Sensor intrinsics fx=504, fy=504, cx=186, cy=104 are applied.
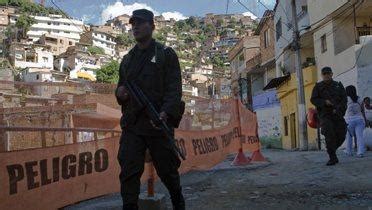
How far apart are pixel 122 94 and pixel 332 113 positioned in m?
5.28

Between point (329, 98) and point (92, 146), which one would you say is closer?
point (92, 146)

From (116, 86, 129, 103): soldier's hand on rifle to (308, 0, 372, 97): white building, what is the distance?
51.4 feet

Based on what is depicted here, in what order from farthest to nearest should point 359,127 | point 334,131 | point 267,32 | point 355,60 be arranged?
point 267,32, point 355,60, point 359,127, point 334,131

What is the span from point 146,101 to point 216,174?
4.79m

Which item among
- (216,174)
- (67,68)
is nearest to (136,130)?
(216,174)

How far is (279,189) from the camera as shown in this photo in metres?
6.29

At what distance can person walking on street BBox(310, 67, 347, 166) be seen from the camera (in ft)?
27.8

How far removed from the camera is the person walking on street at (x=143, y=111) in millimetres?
4066

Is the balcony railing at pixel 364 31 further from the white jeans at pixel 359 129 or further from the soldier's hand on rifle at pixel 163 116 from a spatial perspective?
the soldier's hand on rifle at pixel 163 116

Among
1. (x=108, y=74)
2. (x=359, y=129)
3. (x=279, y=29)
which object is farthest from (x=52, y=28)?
(x=359, y=129)

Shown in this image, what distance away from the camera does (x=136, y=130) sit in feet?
13.7

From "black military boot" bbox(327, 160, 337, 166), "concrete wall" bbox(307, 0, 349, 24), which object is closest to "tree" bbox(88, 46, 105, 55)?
"concrete wall" bbox(307, 0, 349, 24)

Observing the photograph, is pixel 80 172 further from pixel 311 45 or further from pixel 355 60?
pixel 311 45

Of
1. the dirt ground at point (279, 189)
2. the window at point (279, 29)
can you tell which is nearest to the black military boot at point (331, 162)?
the dirt ground at point (279, 189)
